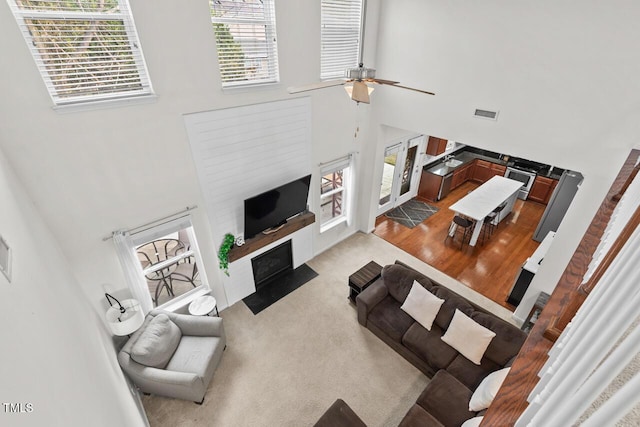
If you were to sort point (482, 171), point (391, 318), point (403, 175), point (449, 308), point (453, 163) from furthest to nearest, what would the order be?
point (482, 171)
point (453, 163)
point (403, 175)
point (391, 318)
point (449, 308)

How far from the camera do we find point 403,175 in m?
7.87

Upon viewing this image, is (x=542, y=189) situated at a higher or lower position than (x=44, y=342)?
lower

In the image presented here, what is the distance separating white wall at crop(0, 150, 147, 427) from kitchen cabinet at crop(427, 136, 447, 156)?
307 inches

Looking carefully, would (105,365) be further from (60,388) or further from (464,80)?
(464,80)

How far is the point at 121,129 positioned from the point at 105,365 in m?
2.32

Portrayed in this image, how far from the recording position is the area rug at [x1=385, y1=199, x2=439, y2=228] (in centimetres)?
755

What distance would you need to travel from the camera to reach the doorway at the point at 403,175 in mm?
7324

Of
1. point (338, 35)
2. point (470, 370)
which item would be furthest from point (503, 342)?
point (338, 35)

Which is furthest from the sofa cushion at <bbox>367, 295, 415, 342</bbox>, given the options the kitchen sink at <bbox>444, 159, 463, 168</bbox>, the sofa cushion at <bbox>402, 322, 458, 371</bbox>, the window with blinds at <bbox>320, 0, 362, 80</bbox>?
the kitchen sink at <bbox>444, 159, 463, 168</bbox>

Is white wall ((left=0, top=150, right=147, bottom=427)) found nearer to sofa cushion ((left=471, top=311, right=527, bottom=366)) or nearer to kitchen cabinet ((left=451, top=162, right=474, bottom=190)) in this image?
sofa cushion ((left=471, top=311, right=527, bottom=366))

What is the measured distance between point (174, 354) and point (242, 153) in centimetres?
284

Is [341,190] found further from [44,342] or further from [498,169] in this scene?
[498,169]

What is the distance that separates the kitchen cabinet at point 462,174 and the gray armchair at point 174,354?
7.42 m

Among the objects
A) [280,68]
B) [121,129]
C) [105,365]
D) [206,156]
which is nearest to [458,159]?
[280,68]
